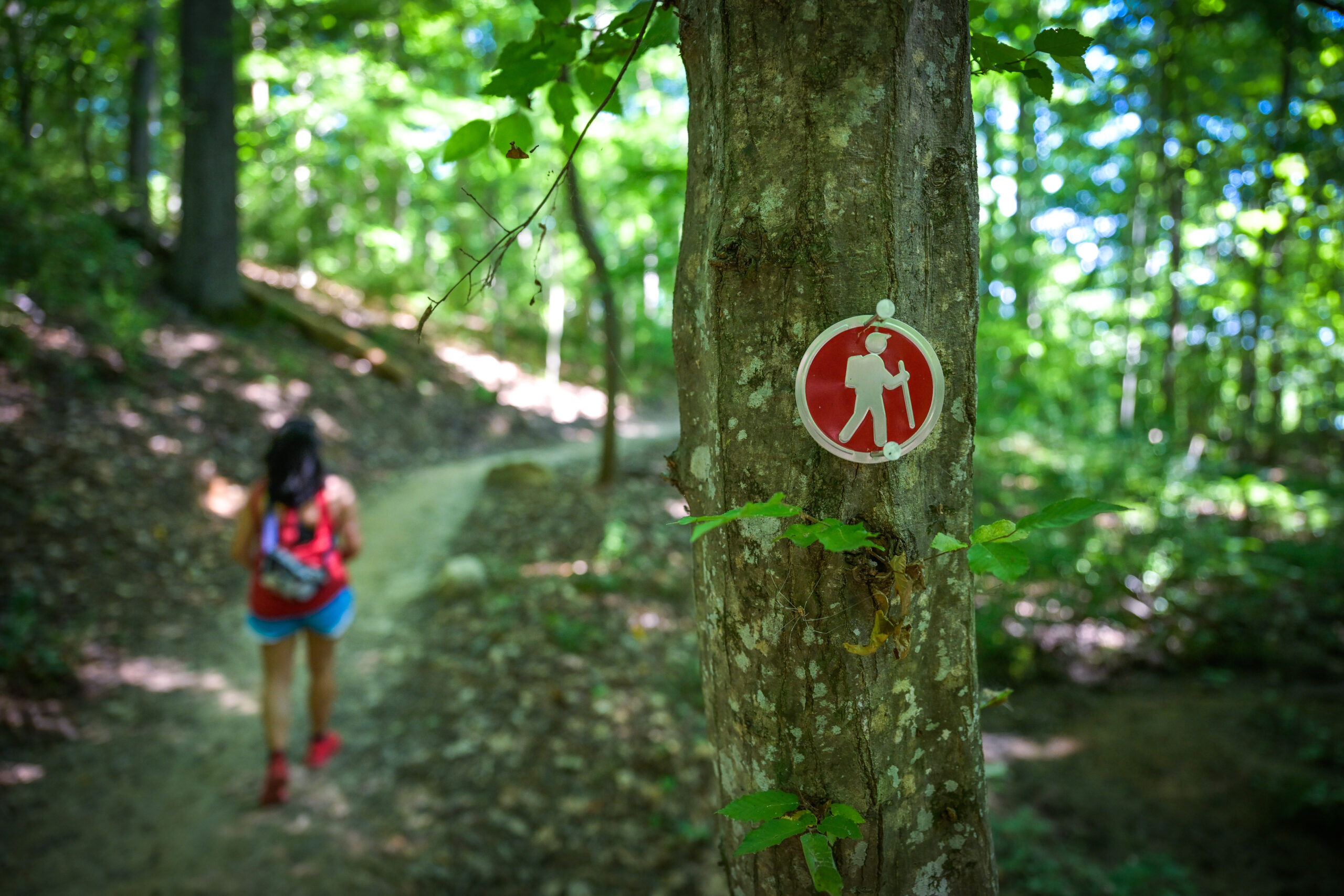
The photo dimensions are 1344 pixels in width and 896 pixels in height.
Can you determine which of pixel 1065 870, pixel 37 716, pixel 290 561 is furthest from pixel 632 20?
pixel 37 716

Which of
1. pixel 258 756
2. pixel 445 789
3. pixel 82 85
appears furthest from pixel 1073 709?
pixel 82 85

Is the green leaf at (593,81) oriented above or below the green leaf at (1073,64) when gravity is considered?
above

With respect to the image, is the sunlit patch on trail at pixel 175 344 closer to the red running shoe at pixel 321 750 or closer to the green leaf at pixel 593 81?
the red running shoe at pixel 321 750

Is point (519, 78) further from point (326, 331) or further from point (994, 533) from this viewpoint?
point (326, 331)

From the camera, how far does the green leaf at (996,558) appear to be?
881mm

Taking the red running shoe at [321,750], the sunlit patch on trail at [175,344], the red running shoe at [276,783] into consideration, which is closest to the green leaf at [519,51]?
the red running shoe at [276,783]

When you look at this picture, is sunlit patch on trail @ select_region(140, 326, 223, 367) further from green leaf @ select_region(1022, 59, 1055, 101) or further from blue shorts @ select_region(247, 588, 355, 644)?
green leaf @ select_region(1022, 59, 1055, 101)

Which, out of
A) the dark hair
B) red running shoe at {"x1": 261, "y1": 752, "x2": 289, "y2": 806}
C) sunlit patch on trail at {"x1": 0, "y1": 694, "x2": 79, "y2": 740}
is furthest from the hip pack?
sunlit patch on trail at {"x1": 0, "y1": 694, "x2": 79, "y2": 740}

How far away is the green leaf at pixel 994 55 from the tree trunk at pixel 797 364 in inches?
11.0

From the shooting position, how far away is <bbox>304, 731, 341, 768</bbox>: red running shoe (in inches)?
155

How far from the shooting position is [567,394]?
16.8m

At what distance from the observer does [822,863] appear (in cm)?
95

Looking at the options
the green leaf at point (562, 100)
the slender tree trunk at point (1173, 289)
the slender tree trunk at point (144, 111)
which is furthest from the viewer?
the slender tree trunk at point (144, 111)

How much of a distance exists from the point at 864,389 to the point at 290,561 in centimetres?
338
